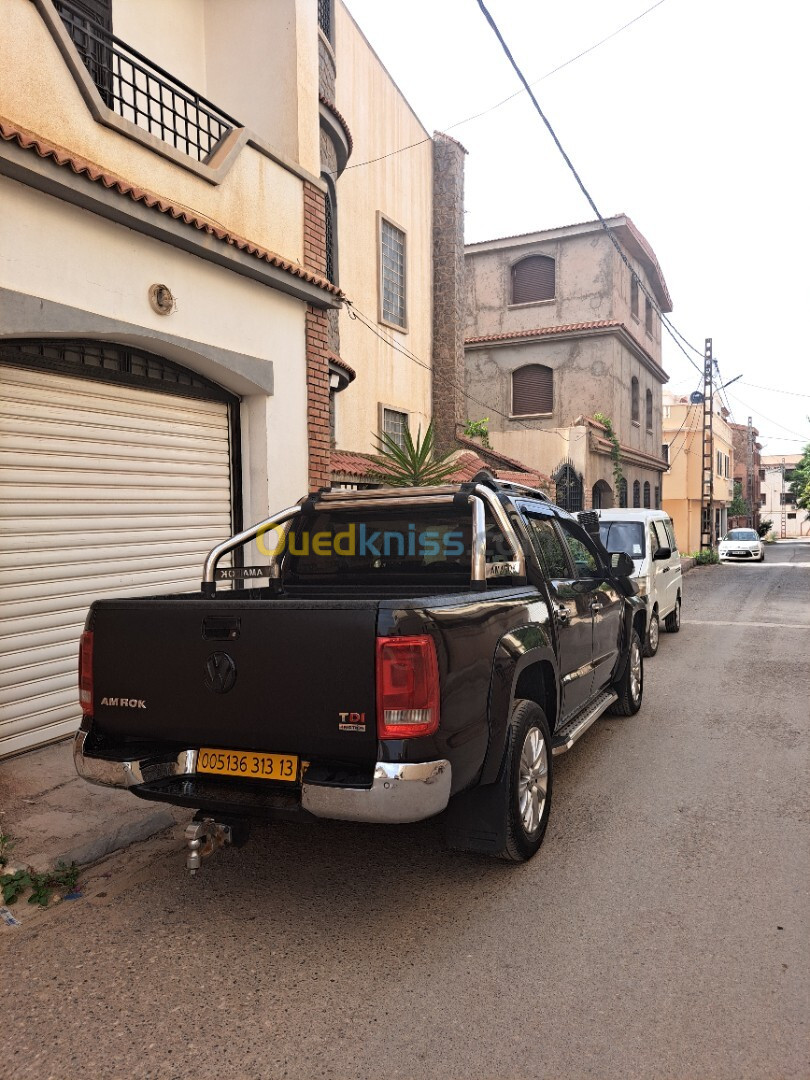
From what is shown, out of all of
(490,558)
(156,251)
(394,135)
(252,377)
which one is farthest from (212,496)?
(394,135)

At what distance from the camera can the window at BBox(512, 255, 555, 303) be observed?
25297mm

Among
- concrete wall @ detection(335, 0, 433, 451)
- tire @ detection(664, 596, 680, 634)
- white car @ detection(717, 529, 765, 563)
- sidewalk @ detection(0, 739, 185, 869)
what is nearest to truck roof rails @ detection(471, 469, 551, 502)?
sidewalk @ detection(0, 739, 185, 869)

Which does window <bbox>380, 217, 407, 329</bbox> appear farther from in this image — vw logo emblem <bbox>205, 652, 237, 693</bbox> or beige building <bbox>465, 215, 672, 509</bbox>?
vw logo emblem <bbox>205, 652, 237, 693</bbox>

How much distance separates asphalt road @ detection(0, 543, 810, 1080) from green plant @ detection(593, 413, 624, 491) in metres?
19.9

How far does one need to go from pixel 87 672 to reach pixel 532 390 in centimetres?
2286

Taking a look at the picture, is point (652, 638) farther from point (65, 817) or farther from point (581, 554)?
point (65, 817)

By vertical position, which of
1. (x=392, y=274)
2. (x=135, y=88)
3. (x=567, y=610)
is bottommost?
(x=567, y=610)

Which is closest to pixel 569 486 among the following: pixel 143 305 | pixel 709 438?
pixel 709 438

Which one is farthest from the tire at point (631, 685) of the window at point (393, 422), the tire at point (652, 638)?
the window at point (393, 422)

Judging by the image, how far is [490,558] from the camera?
4727 mm

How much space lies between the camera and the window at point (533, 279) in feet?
83.0

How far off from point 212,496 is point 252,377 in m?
1.27

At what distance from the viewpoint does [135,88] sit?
6.61 meters

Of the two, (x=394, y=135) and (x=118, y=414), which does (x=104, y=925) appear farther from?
(x=394, y=135)
